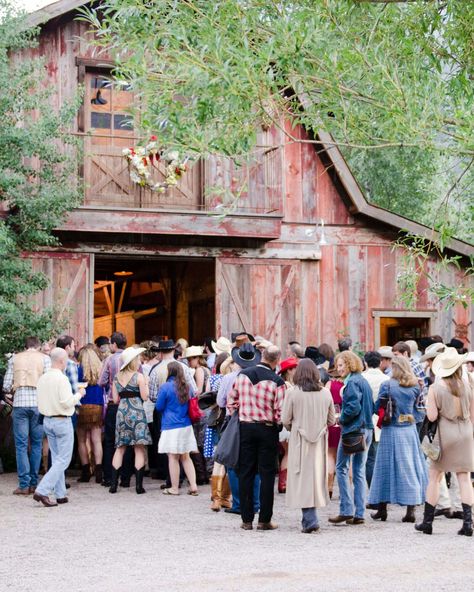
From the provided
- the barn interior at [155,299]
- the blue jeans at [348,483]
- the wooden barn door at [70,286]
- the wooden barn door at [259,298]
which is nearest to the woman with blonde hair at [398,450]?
the blue jeans at [348,483]

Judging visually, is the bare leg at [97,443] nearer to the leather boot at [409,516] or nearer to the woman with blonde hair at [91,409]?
the woman with blonde hair at [91,409]

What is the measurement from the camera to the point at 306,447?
1038 cm

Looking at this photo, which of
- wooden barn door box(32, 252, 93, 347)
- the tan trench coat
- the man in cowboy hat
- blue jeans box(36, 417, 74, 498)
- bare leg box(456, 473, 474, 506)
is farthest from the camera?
wooden barn door box(32, 252, 93, 347)

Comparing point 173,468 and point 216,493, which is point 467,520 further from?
point 173,468

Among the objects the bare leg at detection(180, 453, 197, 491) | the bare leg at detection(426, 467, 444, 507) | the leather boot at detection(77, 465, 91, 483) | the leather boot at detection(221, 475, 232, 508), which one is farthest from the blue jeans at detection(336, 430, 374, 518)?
the leather boot at detection(77, 465, 91, 483)

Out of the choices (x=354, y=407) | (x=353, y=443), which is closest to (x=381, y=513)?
(x=353, y=443)

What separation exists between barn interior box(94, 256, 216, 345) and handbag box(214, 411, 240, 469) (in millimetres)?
9848

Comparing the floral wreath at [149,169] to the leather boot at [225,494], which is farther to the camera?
the floral wreath at [149,169]

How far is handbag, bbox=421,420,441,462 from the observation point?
10203mm

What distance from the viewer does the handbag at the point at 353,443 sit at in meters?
10.9

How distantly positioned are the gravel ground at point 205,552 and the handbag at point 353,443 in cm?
77

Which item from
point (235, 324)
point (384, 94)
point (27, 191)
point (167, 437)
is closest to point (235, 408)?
point (167, 437)

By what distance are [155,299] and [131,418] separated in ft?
37.7

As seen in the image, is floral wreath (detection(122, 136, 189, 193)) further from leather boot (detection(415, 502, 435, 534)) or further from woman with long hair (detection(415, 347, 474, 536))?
leather boot (detection(415, 502, 435, 534))
